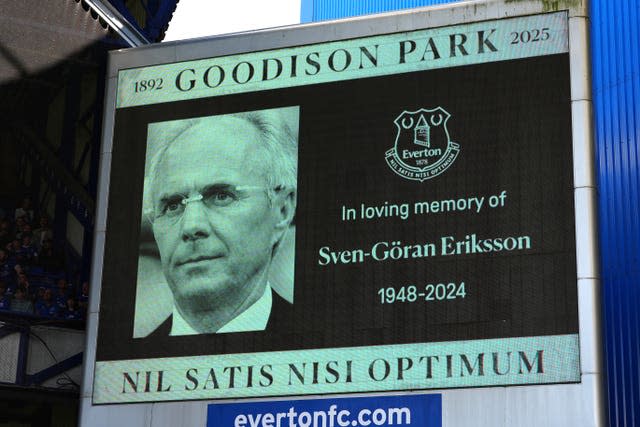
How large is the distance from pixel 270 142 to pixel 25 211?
250 inches

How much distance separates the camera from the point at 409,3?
81.3ft

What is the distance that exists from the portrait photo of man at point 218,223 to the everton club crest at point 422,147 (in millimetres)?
1222

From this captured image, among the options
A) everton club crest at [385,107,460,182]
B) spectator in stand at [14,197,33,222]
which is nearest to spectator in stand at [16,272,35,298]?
spectator in stand at [14,197,33,222]

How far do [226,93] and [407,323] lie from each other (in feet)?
12.0

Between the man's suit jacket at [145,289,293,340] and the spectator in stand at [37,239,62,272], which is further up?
the spectator in stand at [37,239,62,272]

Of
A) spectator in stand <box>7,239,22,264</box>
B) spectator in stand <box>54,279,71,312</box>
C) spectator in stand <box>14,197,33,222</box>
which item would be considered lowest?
spectator in stand <box>54,279,71,312</box>

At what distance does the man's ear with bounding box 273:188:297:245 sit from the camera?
13.7 m

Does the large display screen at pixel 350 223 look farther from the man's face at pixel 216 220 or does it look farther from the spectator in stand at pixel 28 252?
the spectator in stand at pixel 28 252

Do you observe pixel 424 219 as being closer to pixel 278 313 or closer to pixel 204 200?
pixel 278 313

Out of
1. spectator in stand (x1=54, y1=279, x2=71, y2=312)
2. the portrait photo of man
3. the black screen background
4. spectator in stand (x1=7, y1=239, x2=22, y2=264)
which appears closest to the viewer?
the black screen background

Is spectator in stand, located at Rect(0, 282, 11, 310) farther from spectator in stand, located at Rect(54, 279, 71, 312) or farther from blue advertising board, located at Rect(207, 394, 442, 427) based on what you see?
blue advertising board, located at Rect(207, 394, 442, 427)

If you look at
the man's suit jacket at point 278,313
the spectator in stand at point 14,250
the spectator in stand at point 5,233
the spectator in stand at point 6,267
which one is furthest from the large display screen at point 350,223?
the spectator in stand at point 5,233

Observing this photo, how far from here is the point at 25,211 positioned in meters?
19.0

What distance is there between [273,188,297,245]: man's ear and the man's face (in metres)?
0.02
